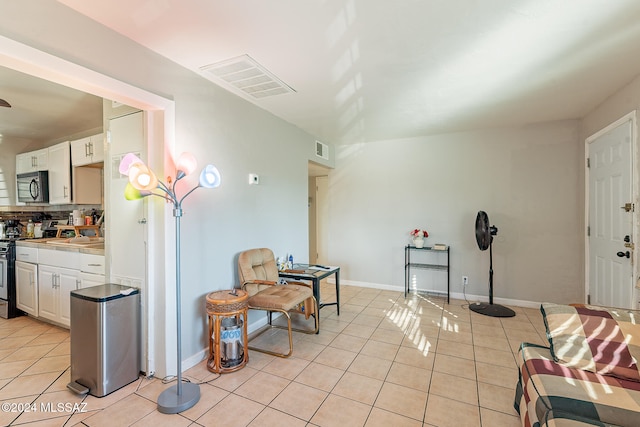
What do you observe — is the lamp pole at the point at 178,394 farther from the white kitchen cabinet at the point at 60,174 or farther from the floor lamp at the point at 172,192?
the white kitchen cabinet at the point at 60,174

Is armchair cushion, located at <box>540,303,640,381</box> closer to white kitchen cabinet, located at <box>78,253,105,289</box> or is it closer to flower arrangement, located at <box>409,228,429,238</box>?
flower arrangement, located at <box>409,228,429,238</box>

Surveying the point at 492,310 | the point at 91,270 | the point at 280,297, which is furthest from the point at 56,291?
the point at 492,310

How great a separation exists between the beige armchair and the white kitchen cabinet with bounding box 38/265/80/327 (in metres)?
1.65

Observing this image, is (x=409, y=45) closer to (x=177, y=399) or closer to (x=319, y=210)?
(x=177, y=399)

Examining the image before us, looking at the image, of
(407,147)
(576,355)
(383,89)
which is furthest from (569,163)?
(576,355)

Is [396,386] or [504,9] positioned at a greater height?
[504,9]

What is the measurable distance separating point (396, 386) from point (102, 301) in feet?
7.21

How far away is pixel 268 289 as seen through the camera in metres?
2.91

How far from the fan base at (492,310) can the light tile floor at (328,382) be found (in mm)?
288

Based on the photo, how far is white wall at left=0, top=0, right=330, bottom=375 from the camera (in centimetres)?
161

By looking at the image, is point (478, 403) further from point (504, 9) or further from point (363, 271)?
point (363, 271)

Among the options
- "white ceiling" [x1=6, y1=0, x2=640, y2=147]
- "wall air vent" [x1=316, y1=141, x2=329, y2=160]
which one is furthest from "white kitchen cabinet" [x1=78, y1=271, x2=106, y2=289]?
"wall air vent" [x1=316, y1=141, x2=329, y2=160]

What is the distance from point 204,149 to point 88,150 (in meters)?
1.82

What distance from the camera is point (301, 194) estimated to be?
4.09 m
